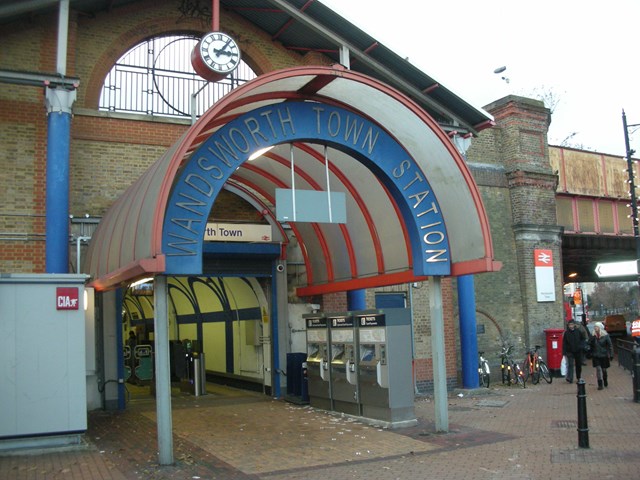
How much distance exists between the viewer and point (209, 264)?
50.5ft

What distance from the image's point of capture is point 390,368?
38.5ft

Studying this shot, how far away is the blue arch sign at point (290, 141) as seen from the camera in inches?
371

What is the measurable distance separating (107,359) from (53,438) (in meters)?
4.18

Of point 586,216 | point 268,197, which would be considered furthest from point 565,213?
point 268,197

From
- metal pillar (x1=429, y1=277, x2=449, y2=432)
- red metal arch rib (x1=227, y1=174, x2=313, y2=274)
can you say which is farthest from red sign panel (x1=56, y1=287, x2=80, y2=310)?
metal pillar (x1=429, y1=277, x2=449, y2=432)

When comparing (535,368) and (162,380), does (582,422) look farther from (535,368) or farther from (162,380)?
(535,368)

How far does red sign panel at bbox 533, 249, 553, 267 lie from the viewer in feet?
66.1

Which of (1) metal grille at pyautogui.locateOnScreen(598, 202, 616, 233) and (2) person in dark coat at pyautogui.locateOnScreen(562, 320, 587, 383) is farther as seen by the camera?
(1) metal grille at pyautogui.locateOnScreen(598, 202, 616, 233)

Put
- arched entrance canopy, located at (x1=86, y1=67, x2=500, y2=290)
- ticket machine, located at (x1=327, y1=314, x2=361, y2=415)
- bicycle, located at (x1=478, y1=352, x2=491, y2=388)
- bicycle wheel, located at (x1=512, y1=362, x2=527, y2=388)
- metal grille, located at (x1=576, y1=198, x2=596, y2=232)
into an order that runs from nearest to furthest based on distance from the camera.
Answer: arched entrance canopy, located at (x1=86, y1=67, x2=500, y2=290) < ticket machine, located at (x1=327, y1=314, x2=361, y2=415) < bicycle, located at (x1=478, y1=352, x2=491, y2=388) < bicycle wheel, located at (x1=512, y1=362, x2=527, y2=388) < metal grille, located at (x1=576, y1=198, x2=596, y2=232)

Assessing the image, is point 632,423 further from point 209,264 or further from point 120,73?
point 120,73

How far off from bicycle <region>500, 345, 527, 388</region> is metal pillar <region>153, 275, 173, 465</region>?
1151 centimetres

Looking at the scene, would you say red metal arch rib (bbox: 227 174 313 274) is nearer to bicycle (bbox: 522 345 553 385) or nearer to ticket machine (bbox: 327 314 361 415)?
ticket machine (bbox: 327 314 361 415)

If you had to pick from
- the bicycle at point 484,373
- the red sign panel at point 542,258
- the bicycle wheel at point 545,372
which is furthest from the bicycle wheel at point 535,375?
the red sign panel at point 542,258

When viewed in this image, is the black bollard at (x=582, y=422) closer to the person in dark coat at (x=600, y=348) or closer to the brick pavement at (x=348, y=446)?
the brick pavement at (x=348, y=446)
